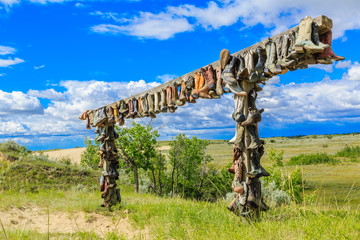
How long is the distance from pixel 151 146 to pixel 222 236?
1114cm

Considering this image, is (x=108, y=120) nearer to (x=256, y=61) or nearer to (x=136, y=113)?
(x=136, y=113)

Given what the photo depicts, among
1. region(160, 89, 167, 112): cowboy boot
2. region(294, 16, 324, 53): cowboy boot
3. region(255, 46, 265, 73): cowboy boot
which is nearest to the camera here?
region(294, 16, 324, 53): cowboy boot

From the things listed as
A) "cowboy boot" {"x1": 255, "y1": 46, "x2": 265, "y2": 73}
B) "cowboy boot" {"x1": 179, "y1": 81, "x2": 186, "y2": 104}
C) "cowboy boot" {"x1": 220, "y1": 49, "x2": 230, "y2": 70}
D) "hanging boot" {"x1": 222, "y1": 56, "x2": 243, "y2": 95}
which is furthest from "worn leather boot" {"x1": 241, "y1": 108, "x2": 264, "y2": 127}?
"cowboy boot" {"x1": 179, "y1": 81, "x2": 186, "y2": 104}

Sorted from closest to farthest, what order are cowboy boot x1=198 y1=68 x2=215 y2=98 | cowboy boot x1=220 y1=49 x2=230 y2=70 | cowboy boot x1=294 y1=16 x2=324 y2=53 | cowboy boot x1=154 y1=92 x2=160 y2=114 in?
cowboy boot x1=294 y1=16 x2=324 y2=53, cowboy boot x1=220 y1=49 x2=230 y2=70, cowboy boot x1=198 y1=68 x2=215 y2=98, cowboy boot x1=154 y1=92 x2=160 y2=114

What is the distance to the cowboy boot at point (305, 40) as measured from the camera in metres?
3.42

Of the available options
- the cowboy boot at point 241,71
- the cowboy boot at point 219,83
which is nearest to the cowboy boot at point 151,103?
the cowboy boot at point 219,83

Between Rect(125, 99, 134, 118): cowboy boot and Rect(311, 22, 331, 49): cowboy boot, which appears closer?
Rect(311, 22, 331, 49): cowboy boot

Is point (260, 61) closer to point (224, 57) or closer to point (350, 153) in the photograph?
point (224, 57)

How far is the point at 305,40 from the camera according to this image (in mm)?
3498

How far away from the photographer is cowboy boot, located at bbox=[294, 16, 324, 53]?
3417mm

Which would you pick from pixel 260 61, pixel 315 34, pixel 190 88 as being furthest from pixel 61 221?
pixel 315 34

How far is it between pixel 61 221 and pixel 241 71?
6.64 meters

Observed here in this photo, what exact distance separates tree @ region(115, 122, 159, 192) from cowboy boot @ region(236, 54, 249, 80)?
10.5 m

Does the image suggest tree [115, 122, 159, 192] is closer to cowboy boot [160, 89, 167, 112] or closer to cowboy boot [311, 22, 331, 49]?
cowboy boot [160, 89, 167, 112]
